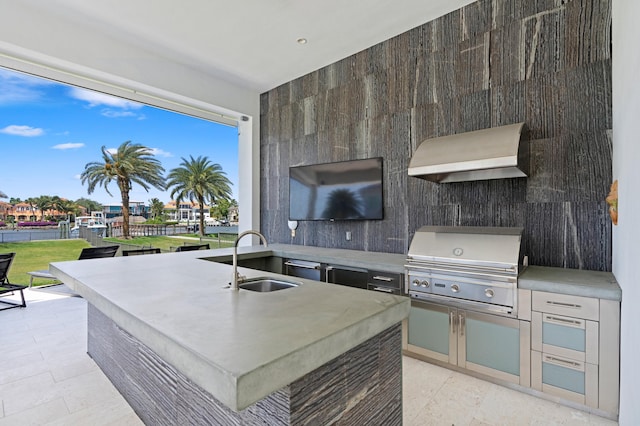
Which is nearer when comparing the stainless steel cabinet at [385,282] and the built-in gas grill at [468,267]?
the built-in gas grill at [468,267]

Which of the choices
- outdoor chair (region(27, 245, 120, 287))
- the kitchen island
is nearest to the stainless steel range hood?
the kitchen island

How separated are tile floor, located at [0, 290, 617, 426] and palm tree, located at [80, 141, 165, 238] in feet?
6.64

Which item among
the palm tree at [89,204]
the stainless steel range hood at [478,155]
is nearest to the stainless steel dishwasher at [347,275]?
the stainless steel range hood at [478,155]

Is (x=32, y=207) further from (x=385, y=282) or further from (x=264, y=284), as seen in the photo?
(x=385, y=282)

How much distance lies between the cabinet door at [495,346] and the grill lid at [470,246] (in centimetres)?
39

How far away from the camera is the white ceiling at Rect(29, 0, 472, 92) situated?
292 centimetres

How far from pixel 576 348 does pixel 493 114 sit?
191cm

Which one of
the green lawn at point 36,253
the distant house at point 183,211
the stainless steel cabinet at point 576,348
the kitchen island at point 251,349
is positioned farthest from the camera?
the distant house at point 183,211

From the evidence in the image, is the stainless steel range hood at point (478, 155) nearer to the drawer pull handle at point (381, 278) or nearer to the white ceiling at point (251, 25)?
the drawer pull handle at point (381, 278)

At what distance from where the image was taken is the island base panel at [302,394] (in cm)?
102

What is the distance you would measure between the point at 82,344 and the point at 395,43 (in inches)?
171

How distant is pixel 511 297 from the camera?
7.14ft

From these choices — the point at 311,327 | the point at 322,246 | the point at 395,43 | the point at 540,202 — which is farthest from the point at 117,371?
the point at 395,43

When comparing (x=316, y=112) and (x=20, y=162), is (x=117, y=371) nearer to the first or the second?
(x=20, y=162)
